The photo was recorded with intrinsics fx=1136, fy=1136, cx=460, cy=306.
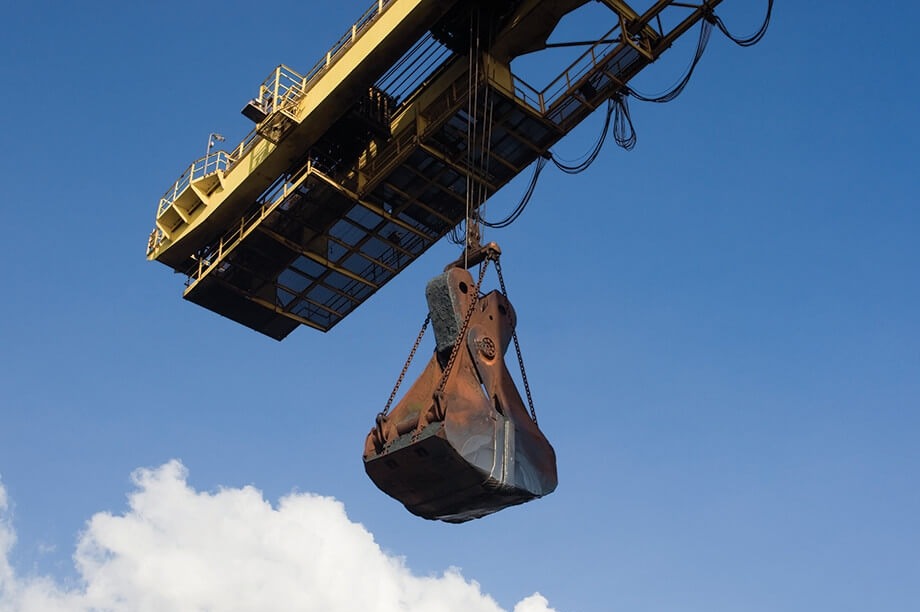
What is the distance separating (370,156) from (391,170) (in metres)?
0.75

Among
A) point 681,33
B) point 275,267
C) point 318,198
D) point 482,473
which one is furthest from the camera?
point 275,267

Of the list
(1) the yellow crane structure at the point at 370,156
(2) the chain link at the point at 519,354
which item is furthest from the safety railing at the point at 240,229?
(2) the chain link at the point at 519,354

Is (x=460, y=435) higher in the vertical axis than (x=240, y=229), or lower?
lower

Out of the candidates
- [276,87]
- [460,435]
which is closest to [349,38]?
[276,87]

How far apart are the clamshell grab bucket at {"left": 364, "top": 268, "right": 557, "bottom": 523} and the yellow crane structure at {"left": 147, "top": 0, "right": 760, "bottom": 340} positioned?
5345mm

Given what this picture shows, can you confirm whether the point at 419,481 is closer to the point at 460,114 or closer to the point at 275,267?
the point at 460,114

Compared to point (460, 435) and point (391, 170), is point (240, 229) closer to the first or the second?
point (391, 170)

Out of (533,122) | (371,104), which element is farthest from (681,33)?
(371,104)

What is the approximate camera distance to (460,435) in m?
9.89

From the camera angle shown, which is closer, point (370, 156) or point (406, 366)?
point (406, 366)

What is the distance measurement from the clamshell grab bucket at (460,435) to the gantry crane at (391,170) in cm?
3

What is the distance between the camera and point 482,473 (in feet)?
32.6

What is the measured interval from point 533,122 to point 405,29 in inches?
91.4

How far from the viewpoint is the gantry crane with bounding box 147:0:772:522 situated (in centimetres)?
1297
